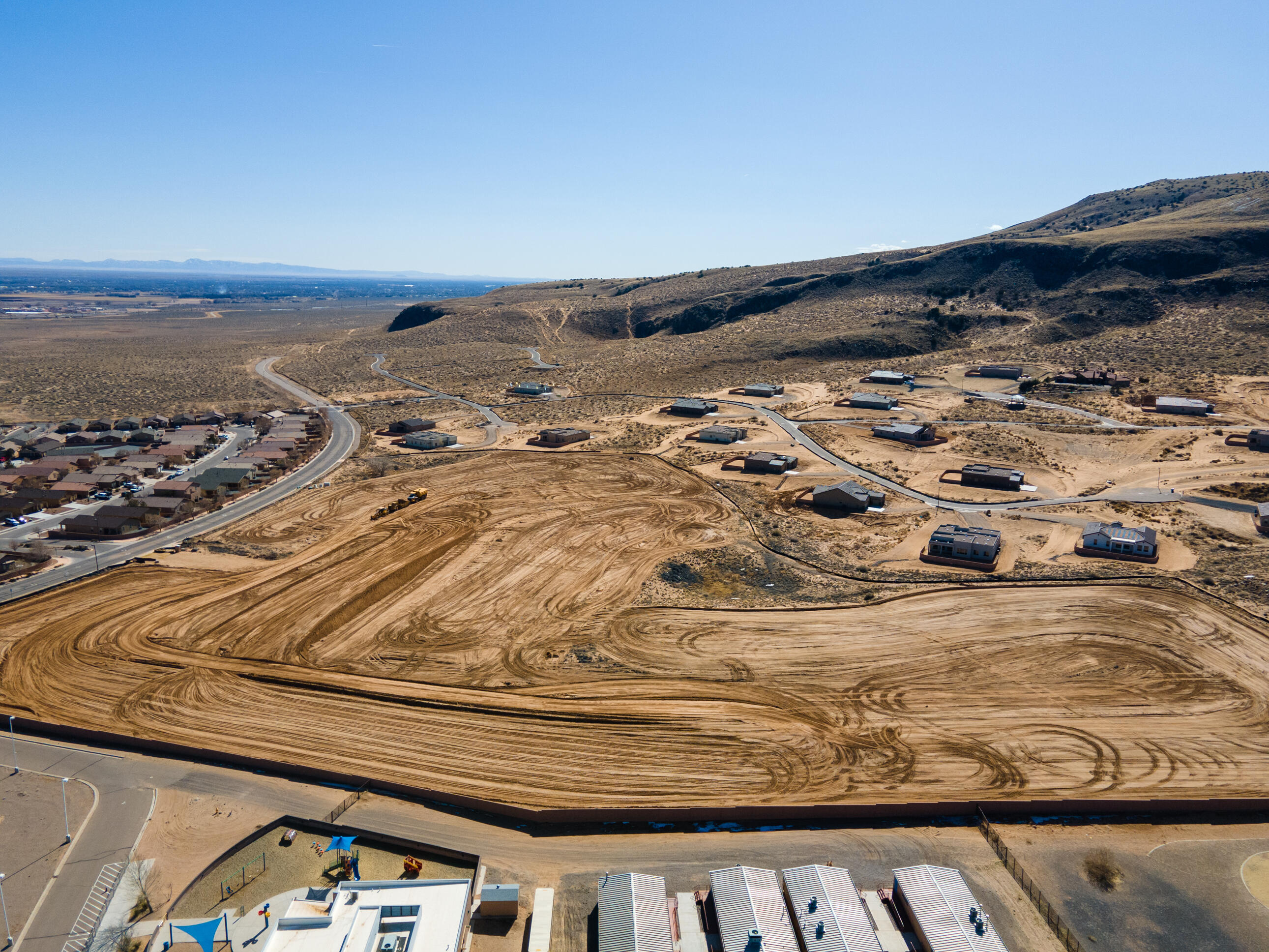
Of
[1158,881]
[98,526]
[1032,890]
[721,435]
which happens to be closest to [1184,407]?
[721,435]

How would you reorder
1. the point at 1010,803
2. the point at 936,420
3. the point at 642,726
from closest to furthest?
the point at 1010,803
the point at 642,726
the point at 936,420

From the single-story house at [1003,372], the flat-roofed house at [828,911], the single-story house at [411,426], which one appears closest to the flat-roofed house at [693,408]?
the single-story house at [411,426]

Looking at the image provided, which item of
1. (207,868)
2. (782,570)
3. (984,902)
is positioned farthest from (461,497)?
(984,902)

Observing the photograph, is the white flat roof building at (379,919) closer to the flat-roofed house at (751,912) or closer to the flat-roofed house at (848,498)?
the flat-roofed house at (751,912)

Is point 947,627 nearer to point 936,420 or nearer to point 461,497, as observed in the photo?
point 461,497

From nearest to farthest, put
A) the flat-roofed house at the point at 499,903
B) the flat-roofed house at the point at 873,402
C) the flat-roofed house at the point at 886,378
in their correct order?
the flat-roofed house at the point at 499,903 → the flat-roofed house at the point at 873,402 → the flat-roofed house at the point at 886,378

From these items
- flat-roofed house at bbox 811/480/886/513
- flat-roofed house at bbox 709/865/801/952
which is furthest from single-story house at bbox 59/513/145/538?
flat-roofed house at bbox 811/480/886/513
